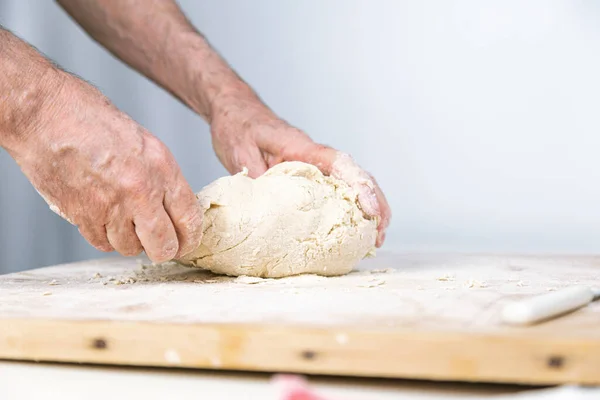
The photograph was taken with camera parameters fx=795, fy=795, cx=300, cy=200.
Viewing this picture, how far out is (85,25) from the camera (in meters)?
2.46

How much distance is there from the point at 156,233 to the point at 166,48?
0.89 meters

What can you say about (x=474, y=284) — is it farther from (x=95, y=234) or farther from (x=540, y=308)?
(x=95, y=234)

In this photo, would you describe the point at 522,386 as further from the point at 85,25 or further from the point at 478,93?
the point at 478,93

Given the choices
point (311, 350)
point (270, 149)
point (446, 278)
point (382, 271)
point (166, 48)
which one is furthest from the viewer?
point (166, 48)

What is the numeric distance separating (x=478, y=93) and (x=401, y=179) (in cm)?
46

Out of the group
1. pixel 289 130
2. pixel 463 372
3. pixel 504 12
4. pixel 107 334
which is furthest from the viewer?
pixel 504 12

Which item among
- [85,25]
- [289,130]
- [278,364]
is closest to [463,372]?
[278,364]

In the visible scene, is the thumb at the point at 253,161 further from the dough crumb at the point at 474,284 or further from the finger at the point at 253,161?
the dough crumb at the point at 474,284

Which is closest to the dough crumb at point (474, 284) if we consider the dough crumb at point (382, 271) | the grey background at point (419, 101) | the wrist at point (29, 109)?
the dough crumb at point (382, 271)

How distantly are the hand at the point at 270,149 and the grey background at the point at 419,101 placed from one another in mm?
1065

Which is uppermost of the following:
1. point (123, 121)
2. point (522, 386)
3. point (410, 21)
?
point (410, 21)

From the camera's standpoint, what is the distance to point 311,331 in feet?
3.54

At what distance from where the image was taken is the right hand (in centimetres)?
144

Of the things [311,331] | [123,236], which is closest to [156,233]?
[123,236]
